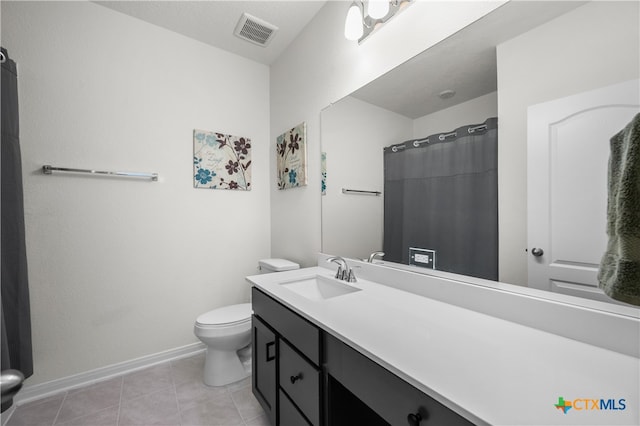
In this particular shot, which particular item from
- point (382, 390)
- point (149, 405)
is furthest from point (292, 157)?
point (149, 405)

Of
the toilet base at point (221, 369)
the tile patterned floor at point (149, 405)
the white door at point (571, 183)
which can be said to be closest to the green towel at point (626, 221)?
the white door at point (571, 183)

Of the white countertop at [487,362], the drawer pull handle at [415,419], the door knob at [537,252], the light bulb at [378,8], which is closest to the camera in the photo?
the white countertop at [487,362]

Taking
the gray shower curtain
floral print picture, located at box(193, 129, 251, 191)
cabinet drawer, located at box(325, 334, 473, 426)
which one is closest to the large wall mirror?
cabinet drawer, located at box(325, 334, 473, 426)

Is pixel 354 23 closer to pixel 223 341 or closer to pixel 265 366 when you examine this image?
pixel 265 366

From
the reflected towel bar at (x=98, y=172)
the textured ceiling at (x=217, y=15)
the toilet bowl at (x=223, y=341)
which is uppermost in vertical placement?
the textured ceiling at (x=217, y=15)

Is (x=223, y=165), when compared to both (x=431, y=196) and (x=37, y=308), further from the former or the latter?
(x=431, y=196)

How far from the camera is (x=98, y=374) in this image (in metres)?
1.75

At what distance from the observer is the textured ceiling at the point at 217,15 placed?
1.78 meters

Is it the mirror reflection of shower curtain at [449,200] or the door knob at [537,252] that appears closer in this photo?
the door knob at [537,252]

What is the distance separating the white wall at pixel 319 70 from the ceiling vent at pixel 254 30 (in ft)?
0.68

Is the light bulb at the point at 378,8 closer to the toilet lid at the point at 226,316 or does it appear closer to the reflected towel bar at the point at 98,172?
the reflected towel bar at the point at 98,172

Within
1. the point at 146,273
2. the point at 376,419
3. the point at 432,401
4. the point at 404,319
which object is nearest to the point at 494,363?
the point at 432,401

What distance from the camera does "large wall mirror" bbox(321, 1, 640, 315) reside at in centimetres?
68

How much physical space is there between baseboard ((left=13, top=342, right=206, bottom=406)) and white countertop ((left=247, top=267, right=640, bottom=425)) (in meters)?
1.65
